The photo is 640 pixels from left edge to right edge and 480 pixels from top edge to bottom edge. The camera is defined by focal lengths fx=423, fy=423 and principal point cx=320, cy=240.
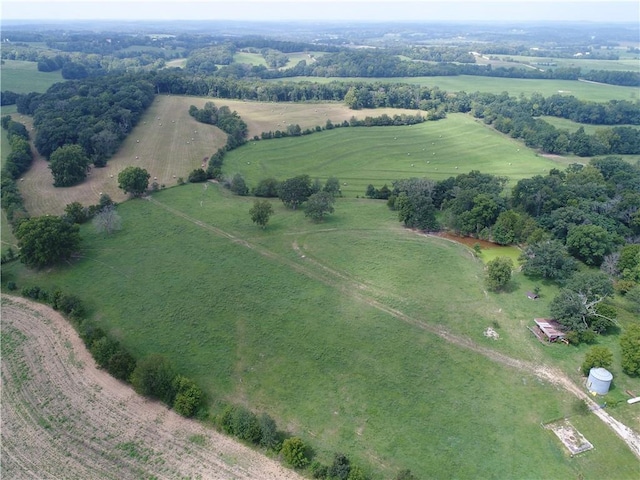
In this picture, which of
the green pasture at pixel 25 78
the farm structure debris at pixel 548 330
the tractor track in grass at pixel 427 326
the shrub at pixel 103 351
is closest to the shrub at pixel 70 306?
the shrub at pixel 103 351

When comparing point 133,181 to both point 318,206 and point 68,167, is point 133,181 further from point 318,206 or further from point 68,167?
point 318,206

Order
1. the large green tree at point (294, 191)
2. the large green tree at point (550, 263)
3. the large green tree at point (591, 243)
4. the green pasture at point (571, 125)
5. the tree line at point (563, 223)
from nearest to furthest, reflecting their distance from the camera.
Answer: the tree line at point (563, 223) < the large green tree at point (550, 263) < the large green tree at point (591, 243) < the large green tree at point (294, 191) < the green pasture at point (571, 125)

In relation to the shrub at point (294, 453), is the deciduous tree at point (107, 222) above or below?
above

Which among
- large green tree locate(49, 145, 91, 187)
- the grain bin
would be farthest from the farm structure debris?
large green tree locate(49, 145, 91, 187)

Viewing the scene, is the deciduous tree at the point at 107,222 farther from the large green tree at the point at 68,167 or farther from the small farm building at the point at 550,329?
the small farm building at the point at 550,329

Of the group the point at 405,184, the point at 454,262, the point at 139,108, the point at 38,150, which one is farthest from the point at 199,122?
the point at 454,262
